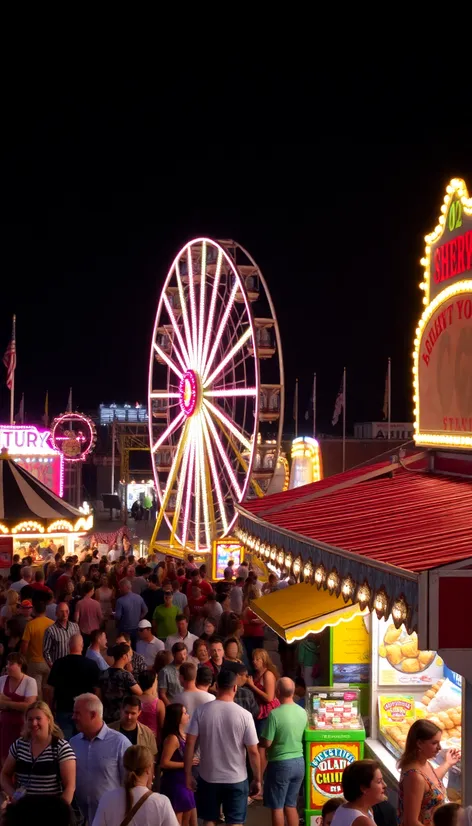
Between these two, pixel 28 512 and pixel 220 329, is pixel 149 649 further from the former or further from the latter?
pixel 220 329

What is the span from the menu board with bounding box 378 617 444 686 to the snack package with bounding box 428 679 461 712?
635 millimetres

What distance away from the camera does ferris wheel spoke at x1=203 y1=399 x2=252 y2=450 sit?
23.0 meters

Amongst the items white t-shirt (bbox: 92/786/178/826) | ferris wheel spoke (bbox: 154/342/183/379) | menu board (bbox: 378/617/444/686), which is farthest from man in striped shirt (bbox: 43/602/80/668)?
ferris wheel spoke (bbox: 154/342/183/379)

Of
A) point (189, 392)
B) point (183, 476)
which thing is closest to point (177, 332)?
point (189, 392)

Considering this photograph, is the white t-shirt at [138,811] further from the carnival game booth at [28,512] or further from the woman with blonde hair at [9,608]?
the carnival game booth at [28,512]

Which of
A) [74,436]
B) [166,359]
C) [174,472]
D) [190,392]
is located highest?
[166,359]

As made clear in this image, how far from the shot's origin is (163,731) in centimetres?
764

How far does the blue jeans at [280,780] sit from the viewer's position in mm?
8055

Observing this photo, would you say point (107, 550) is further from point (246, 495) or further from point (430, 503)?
point (430, 503)

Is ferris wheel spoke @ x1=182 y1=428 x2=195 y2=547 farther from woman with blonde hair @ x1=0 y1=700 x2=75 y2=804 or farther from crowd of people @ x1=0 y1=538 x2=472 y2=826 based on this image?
woman with blonde hair @ x1=0 y1=700 x2=75 y2=804

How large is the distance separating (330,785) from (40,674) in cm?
329

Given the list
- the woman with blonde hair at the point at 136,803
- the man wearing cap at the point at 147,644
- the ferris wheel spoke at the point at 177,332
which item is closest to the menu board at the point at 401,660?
the man wearing cap at the point at 147,644

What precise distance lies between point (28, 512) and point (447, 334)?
16.0 meters

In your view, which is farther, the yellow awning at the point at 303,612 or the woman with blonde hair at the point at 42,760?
the yellow awning at the point at 303,612
